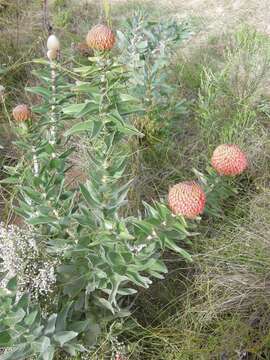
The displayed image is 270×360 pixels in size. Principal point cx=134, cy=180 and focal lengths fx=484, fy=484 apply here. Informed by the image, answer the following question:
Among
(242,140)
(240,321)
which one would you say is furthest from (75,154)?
(240,321)

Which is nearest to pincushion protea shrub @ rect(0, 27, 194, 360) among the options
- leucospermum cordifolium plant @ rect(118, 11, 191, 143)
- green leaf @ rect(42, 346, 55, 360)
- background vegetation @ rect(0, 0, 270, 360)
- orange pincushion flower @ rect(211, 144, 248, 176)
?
green leaf @ rect(42, 346, 55, 360)

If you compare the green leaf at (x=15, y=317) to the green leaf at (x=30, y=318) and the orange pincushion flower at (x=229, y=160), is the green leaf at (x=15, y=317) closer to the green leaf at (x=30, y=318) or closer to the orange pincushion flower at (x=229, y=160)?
the green leaf at (x=30, y=318)

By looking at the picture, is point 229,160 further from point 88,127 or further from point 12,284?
point 12,284

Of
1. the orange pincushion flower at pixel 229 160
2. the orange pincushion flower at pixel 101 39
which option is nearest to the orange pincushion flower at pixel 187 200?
the orange pincushion flower at pixel 229 160

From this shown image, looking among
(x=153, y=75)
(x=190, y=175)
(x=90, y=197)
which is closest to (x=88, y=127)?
(x=90, y=197)

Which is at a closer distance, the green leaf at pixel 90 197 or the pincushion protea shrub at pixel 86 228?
the pincushion protea shrub at pixel 86 228

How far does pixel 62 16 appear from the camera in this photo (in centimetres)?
398

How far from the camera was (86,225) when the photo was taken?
164 cm

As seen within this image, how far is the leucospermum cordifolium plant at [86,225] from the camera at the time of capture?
1417mm

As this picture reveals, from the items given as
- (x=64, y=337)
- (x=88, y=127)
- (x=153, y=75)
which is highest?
(x=88, y=127)

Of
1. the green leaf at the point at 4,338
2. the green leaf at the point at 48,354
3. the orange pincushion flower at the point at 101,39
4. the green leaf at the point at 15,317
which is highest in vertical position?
the orange pincushion flower at the point at 101,39

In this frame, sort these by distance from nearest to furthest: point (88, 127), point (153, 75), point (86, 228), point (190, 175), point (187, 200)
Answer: point (187, 200)
point (88, 127)
point (86, 228)
point (190, 175)
point (153, 75)

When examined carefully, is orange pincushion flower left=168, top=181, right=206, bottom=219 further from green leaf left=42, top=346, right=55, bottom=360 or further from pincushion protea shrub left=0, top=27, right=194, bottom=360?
green leaf left=42, top=346, right=55, bottom=360

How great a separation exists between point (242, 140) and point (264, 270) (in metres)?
0.77
